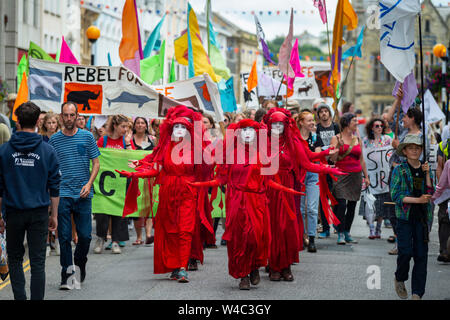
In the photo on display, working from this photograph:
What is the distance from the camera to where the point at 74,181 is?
9641mm

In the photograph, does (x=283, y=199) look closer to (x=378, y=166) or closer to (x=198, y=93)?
(x=378, y=166)

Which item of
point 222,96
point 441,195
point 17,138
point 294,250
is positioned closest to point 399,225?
point 441,195

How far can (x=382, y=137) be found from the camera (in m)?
14.4

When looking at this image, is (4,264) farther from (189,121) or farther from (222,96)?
(222,96)

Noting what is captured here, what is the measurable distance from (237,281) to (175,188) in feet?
4.20

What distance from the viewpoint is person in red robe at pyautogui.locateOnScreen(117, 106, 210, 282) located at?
33.2 feet

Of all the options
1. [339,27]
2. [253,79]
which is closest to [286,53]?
[339,27]

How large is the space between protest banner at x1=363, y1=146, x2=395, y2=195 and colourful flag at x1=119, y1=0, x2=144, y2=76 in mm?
4640

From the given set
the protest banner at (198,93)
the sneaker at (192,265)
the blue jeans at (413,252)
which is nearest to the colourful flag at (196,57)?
the protest banner at (198,93)

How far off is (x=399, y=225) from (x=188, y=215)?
102 inches

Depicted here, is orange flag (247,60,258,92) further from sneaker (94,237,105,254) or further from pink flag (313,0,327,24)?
sneaker (94,237,105,254)

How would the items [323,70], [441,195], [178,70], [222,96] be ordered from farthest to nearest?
[178,70] < [323,70] < [222,96] < [441,195]

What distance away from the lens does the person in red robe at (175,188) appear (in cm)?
1012

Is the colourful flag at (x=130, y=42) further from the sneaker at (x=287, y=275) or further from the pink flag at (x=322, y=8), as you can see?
the sneaker at (x=287, y=275)
